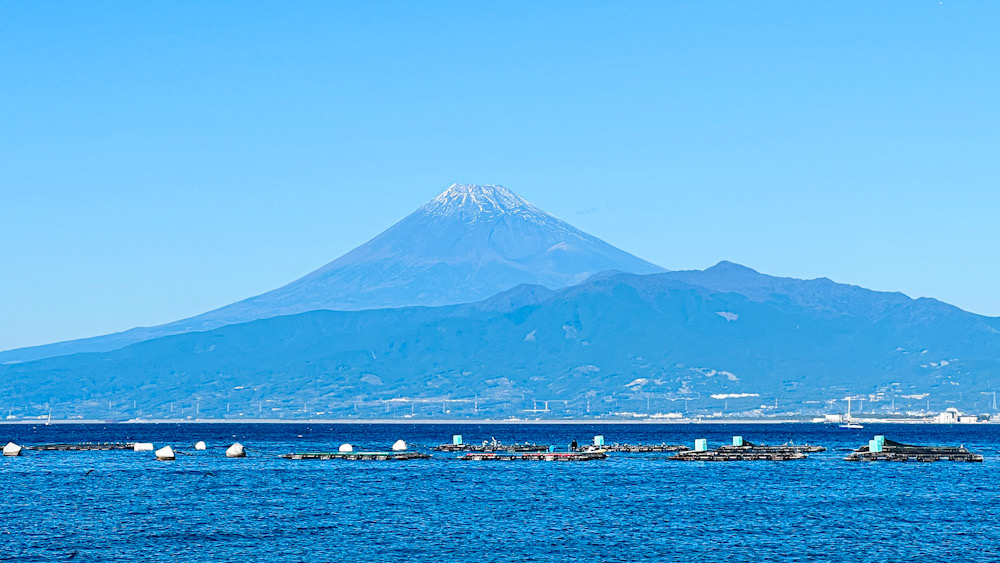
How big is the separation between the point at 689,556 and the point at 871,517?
21483mm

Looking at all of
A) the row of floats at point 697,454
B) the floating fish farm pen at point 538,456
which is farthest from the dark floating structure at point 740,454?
the floating fish farm pen at point 538,456

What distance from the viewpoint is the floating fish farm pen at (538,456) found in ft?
479

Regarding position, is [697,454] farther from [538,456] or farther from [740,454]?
[538,456]

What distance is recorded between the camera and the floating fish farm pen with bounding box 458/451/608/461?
5753 inches

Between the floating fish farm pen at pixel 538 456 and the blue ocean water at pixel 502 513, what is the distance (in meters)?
12.0

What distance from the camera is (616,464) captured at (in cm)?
13738

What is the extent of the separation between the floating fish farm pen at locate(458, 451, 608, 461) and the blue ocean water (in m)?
12.0

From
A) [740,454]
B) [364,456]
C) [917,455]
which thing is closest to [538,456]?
[364,456]

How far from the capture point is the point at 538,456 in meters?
147

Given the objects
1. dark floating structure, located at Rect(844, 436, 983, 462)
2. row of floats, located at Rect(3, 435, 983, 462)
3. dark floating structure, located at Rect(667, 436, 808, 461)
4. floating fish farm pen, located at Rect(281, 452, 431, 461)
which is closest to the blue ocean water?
dark floating structure, located at Rect(844, 436, 983, 462)

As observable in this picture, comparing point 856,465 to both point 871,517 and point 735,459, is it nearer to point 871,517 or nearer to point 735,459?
point 735,459

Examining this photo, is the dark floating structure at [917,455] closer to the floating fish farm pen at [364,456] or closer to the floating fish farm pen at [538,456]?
the floating fish farm pen at [538,456]

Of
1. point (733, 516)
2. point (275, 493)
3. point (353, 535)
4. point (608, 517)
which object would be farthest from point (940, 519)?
point (275, 493)

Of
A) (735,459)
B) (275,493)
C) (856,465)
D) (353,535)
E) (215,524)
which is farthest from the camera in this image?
(735,459)
